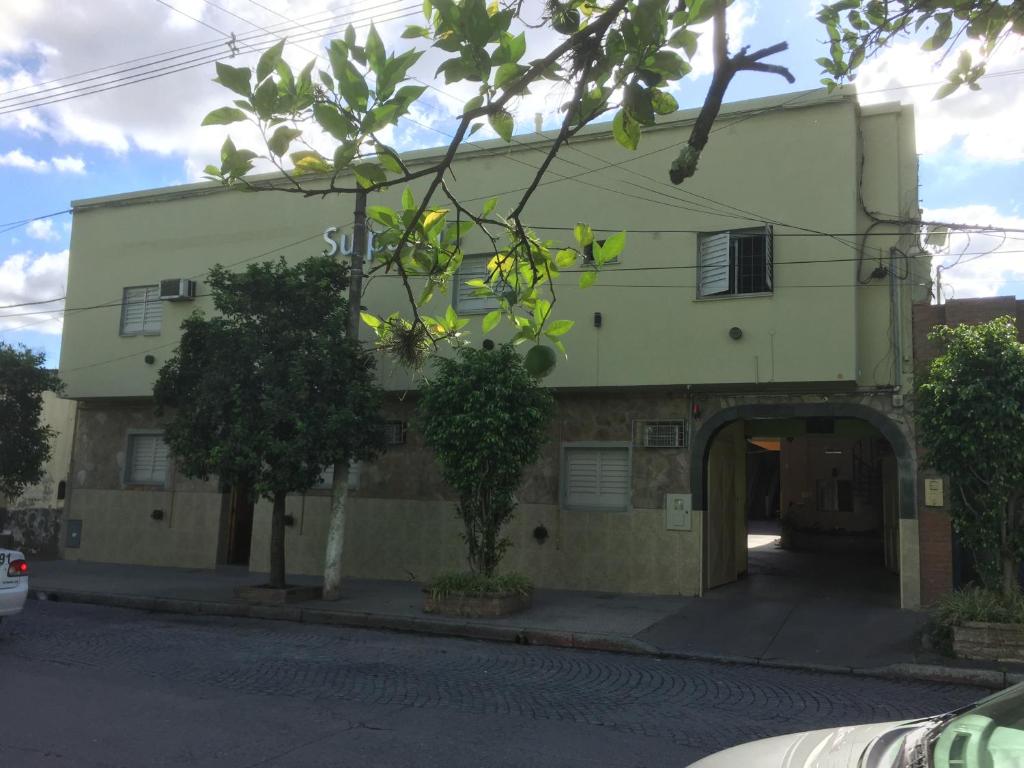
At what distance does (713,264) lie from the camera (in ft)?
43.8

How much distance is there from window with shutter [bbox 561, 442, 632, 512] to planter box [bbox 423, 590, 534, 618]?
2878 mm

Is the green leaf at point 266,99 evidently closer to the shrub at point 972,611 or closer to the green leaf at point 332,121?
the green leaf at point 332,121

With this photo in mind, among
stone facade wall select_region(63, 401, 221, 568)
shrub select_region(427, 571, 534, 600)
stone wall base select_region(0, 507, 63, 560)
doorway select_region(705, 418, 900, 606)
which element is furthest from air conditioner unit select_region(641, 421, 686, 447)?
stone wall base select_region(0, 507, 63, 560)

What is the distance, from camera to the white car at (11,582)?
9617 mm

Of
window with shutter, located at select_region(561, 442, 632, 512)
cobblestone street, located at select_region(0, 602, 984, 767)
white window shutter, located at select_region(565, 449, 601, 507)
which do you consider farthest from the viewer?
white window shutter, located at select_region(565, 449, 601, 507)

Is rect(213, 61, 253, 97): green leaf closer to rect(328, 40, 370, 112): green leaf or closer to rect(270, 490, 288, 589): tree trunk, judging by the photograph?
rect(328, 40, 370, 112): green leaf

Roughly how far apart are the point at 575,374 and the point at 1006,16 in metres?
9.70

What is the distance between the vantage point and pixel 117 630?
430 inches

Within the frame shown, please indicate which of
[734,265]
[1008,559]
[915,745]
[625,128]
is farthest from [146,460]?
[915,745]

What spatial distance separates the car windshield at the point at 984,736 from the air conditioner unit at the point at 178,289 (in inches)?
683

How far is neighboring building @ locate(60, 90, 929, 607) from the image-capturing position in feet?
41.6

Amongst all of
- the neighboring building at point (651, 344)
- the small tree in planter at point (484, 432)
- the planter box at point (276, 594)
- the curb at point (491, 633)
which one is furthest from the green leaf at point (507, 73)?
the planter box at point (276, 594)

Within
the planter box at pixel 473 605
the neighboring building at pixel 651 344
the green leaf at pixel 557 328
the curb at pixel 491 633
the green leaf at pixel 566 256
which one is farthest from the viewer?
the neighboring building at pixel 651 344

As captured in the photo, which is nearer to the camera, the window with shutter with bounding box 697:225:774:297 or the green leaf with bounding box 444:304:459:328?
the green leaf with bounding box 444:304:459:328
